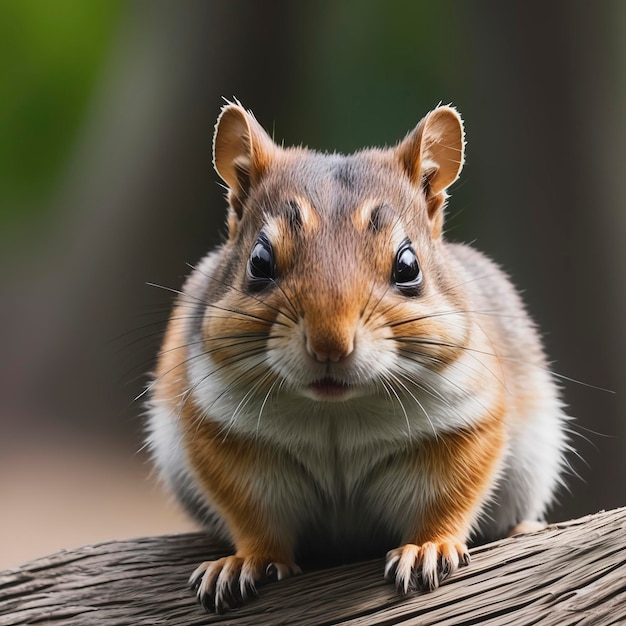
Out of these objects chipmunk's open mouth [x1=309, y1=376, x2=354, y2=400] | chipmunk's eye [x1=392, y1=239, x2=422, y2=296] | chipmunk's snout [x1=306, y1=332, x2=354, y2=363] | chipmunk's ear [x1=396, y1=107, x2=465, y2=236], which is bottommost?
chipmunk's open mouth [x1=309, y1=376, x2=354, y2=400]

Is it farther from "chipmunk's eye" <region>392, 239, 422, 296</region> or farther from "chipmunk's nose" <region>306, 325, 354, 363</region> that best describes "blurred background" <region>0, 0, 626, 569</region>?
"chipmunk's nose" <region>306, 325, 354, 363</region>

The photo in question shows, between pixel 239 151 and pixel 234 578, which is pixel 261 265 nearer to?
pixel 239 151

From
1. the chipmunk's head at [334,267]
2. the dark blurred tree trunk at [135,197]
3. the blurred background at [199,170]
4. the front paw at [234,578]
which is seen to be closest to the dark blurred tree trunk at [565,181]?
the blurred background at [199,170]

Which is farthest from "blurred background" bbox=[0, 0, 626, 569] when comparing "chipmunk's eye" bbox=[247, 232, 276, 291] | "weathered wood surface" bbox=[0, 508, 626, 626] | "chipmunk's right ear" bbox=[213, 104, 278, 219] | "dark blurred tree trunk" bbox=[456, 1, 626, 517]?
"chipmunk's eye" bbox=[247, 232, 276, 291]

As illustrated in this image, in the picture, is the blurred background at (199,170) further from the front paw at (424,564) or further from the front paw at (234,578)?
the front paw at (424,564)

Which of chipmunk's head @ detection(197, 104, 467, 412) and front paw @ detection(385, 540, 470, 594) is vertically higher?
chipmunk's head @ detection(197, 104, 467, 412)

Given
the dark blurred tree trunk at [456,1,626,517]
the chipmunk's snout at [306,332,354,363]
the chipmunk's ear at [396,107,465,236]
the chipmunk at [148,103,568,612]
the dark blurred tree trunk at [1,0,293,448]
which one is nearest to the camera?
the chipmunk's snout at [306,332,354,363]
